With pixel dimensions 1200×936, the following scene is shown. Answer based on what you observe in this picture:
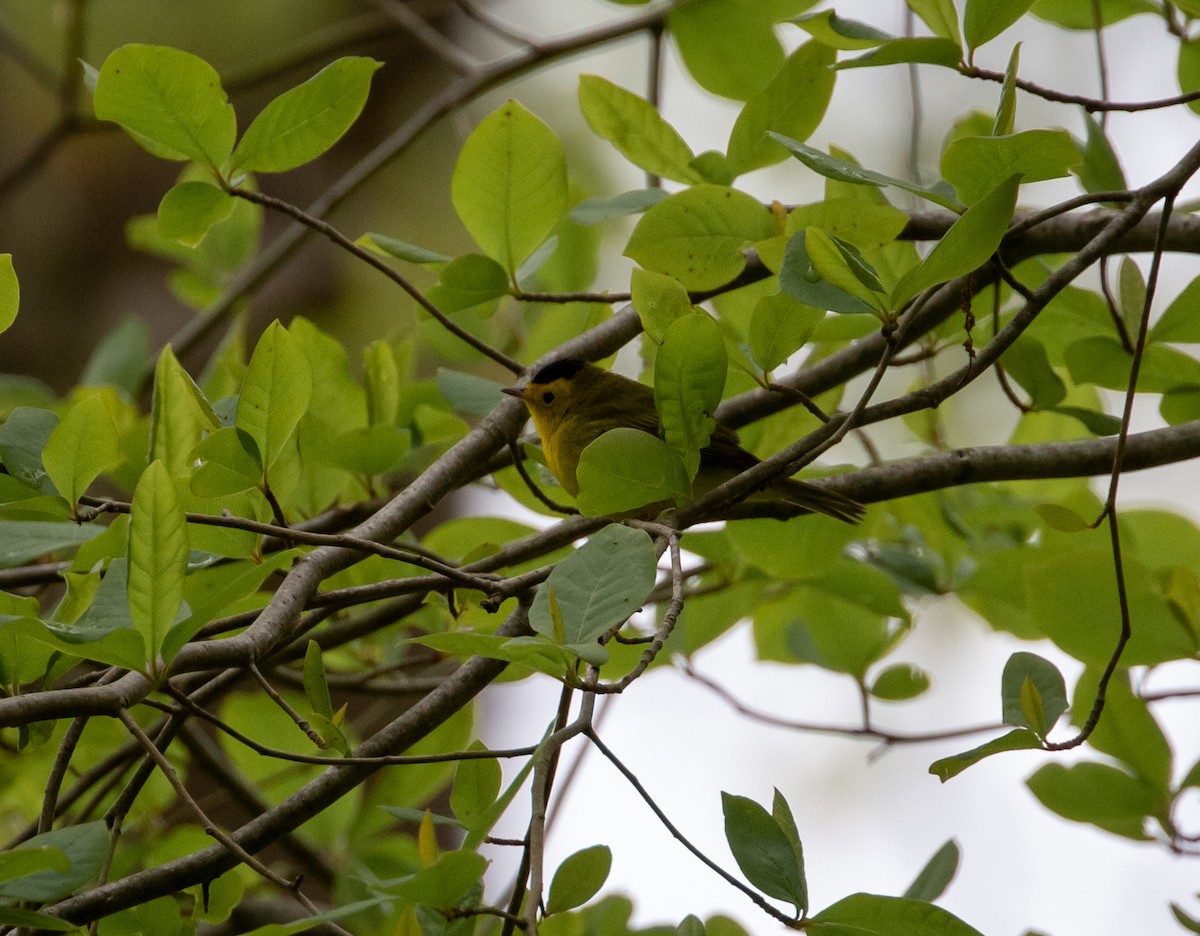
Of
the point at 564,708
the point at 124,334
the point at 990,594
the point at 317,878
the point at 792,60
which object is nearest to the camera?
the point at 564,708

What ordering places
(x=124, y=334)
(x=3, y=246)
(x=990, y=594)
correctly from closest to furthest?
(x=990, y=594), (x=124, y=334), (x=3, y=246)

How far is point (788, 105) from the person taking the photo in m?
1.73

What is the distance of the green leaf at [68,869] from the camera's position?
3.85 feet

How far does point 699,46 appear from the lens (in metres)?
2.20

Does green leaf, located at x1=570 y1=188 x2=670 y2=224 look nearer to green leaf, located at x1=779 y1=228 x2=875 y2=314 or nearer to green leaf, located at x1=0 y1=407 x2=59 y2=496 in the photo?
green leaf, located at x1=779 y1=228 x2=875 y2=314

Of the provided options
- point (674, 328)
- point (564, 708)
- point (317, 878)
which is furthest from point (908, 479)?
point (317, 878)

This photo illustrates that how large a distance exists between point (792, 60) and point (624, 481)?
740mm

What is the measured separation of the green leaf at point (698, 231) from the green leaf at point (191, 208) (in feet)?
1.94

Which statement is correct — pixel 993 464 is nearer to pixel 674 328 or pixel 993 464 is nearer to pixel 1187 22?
pixel 674 328

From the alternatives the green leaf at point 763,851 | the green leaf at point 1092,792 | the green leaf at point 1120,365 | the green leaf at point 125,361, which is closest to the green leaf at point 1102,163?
the green leaf at point 1120,365

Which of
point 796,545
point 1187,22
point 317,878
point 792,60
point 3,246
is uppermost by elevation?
point 3,246

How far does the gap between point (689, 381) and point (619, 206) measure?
1.61 ft

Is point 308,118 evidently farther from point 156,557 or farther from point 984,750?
point 984,750

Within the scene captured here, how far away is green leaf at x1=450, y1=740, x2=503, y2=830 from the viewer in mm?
1376
